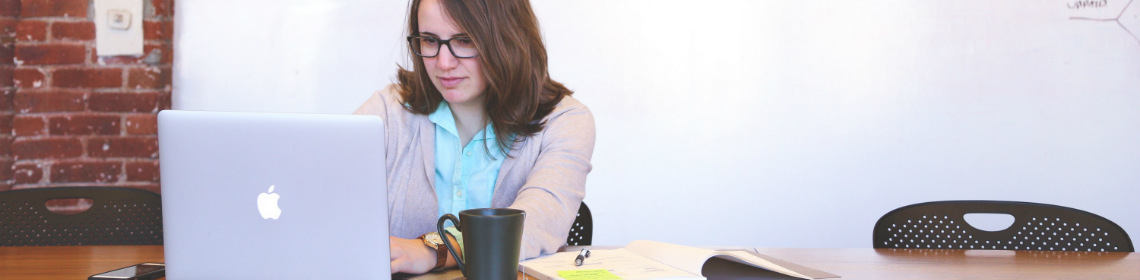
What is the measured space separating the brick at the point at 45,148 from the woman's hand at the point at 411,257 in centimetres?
165

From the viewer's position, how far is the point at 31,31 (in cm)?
211

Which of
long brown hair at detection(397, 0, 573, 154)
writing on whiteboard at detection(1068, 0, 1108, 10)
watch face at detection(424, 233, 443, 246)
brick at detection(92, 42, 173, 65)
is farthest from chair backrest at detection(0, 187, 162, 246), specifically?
writing on whiteboard at detection(1068, 0, 1108, 10)

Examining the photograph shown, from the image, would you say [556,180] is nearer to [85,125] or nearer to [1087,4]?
[85,125]

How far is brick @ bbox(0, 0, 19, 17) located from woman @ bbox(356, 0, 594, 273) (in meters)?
1.29

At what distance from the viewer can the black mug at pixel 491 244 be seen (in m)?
0.87

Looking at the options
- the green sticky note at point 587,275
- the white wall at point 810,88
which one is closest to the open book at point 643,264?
the green sticky note at point 587,275

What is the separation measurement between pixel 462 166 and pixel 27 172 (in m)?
1.47

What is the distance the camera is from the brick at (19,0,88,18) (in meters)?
2.09

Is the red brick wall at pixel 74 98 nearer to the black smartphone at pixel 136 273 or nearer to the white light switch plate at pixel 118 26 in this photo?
the white light switch plate at pixel 118 26

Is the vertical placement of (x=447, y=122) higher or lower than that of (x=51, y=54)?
lower

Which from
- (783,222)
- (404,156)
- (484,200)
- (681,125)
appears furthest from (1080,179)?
(404,156)

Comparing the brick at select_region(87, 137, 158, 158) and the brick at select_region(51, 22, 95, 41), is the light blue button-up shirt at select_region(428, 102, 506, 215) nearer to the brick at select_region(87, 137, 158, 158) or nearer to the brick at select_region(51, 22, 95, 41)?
the brick at select_region(87, 137, 158, 158)

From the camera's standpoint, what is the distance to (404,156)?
1462mm

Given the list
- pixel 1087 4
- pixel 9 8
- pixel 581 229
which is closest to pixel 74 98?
pixel 9 8
